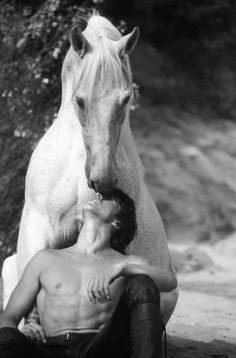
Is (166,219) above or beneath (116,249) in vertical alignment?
beneath

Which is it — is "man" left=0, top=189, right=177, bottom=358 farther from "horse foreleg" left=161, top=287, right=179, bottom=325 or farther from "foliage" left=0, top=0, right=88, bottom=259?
"foliage" left=0, top=0, right=88, bottom=259

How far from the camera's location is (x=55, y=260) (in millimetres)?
3254

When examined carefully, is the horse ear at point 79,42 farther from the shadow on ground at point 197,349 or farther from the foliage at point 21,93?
the foliage at point 21,93

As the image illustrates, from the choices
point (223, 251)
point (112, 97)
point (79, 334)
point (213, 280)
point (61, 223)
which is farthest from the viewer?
point (223, 251)

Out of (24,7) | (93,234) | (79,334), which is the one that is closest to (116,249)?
(93,234)

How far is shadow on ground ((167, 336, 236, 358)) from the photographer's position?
15.0 ft

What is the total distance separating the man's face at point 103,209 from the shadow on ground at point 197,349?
147 cm

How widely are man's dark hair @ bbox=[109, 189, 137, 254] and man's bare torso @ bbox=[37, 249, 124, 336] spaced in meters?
0.22

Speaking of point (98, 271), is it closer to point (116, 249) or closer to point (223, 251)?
point (116, 249)

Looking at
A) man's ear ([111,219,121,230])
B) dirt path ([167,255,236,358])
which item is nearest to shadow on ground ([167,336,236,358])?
dirt path ([167,255,236,358])

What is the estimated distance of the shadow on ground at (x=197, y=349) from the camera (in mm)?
4559

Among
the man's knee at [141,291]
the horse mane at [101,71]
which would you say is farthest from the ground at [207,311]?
the horse mane at [101,71]

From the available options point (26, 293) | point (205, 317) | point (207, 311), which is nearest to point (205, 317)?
point (205, 317)

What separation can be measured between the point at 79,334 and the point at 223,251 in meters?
5.52
